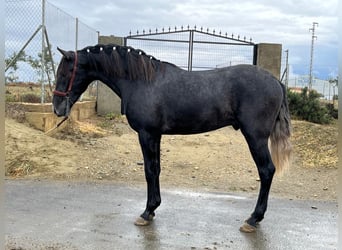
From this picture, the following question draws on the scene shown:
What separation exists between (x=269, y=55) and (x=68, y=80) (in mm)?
7870

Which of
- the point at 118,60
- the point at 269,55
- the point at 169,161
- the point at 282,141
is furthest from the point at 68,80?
the point at 269,55

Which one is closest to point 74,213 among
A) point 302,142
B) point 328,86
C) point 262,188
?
point 262,188

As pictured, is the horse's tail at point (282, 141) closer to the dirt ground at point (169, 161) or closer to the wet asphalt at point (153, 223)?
the wet asphalt at point (153, 223)

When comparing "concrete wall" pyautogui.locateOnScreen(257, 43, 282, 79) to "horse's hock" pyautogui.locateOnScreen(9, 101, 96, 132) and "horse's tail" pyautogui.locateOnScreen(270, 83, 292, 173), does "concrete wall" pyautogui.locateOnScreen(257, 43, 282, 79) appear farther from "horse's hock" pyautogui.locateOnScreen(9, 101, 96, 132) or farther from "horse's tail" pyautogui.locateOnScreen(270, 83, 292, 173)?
"horse's tail" pyautogui.locateOnScreen(270, 83, 292, 173)

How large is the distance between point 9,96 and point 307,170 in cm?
653

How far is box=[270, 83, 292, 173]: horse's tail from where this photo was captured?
4.21 m

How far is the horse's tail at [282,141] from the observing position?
4.21 meters

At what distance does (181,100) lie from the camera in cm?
403

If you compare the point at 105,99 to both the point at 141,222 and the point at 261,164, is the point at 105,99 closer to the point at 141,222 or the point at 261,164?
the point at 141,222

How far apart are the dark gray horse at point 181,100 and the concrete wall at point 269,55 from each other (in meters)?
6.93

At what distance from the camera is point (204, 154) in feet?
26.2

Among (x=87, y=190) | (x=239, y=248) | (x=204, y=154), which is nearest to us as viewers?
(x=239, y=248)

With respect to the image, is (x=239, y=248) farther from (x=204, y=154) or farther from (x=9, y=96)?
(x=9, y=96)

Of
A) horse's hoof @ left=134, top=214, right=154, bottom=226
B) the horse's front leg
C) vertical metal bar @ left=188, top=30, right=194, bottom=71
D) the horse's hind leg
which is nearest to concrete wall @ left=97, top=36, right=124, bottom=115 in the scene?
vertical metal bar @ left=188, top=30, right=194, bottom=71
